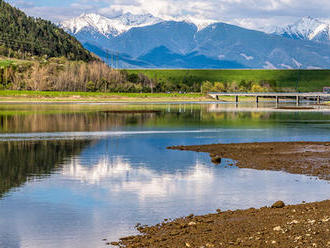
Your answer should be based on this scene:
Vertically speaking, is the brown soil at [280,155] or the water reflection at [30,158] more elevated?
the brown soil at [280,155]

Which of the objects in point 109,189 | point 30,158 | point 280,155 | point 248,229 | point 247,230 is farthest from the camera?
point 280,155

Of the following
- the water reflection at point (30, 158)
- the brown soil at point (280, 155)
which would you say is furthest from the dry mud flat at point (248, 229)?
the brown soil at point (280, 155)

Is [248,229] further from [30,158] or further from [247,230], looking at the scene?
[30,158]

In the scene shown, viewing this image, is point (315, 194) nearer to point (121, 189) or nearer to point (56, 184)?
point (121, 189)

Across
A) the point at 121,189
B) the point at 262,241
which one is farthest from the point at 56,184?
the point at 262,241

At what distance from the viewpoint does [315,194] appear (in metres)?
28.5

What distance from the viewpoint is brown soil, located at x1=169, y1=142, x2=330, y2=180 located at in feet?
123

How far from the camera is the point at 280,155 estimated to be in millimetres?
44000

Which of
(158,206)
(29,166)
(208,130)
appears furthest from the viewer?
(208,130)

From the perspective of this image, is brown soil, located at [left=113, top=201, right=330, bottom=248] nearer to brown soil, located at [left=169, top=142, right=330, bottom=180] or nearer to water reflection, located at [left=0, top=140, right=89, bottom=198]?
water reflection, located at [left=0, top=140, right=89, bottom=198]

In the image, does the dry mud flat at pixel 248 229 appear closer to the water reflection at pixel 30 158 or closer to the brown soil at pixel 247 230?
the brown soil at pixel 247 230

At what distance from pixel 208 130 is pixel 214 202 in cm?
4405

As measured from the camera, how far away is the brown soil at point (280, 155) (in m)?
37.5

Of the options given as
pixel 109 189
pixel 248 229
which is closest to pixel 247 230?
pixel 248 229
